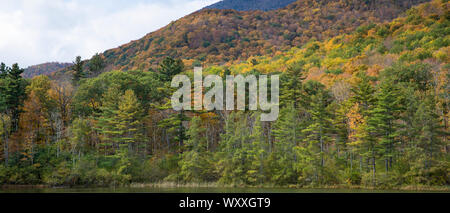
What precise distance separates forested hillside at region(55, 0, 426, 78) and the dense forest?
158ft

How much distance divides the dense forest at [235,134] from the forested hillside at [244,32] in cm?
4824

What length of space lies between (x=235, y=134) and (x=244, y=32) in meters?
93.2

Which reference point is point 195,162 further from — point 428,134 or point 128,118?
point 428,134

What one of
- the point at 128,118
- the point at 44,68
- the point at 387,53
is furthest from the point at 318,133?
the point at 44,68

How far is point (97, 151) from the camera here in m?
44.7

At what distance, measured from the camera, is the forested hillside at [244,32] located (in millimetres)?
110688

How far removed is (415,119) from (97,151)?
112 feet

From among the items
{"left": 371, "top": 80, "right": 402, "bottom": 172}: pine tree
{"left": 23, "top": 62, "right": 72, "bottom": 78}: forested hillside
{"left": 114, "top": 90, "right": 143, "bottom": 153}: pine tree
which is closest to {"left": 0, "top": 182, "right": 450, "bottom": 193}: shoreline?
{"left": 371, "top": 80, "right": 402, "bottom": 172}: pine tree

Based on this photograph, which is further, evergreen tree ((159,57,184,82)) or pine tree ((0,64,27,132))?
evergreen tree ((159,57,184,82))

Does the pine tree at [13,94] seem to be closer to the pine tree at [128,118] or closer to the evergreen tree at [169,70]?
the pine tree at [128,118]

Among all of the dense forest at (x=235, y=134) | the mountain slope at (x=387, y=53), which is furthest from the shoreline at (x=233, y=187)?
the mountain slope at (x=387, y=53)

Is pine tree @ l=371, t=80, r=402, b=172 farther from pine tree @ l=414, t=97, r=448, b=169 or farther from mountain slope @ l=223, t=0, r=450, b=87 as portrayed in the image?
mountain slope @ l=223, t=0, r=450, b=87

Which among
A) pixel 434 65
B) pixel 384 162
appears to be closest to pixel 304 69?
pixel 434 65

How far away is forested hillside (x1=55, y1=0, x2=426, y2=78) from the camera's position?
4358 inches
